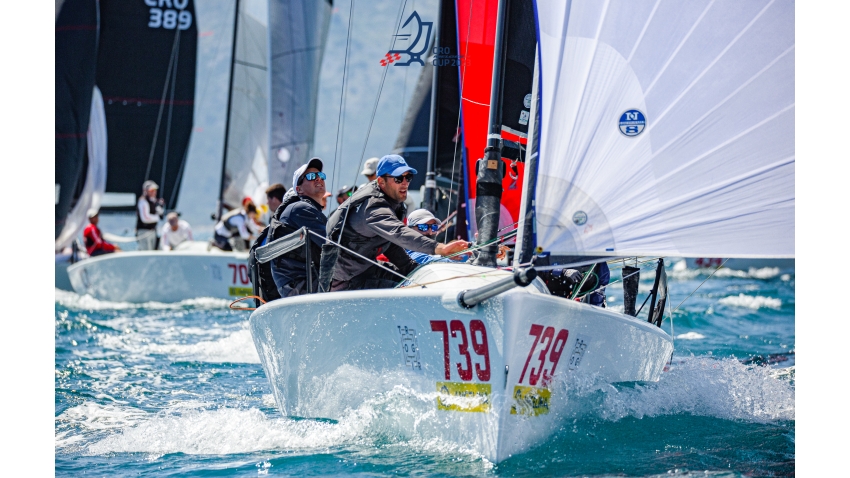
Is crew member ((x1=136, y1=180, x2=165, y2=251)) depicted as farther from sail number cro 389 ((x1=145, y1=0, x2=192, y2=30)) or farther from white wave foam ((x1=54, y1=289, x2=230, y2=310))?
sail number cro 389 ((x1=145, y1=0, x2=192, y2=30))

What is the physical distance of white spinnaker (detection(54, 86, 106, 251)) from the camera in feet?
49.7

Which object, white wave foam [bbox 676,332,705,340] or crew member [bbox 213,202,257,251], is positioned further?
crew member [bbox 213,202,257,251]

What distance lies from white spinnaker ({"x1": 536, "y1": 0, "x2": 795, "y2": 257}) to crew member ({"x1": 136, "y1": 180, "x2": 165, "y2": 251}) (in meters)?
11.3

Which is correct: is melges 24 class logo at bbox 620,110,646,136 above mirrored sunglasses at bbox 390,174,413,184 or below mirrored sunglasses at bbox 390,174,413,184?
above

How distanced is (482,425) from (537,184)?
979 mm

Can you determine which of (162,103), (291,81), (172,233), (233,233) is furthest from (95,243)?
(291,81)

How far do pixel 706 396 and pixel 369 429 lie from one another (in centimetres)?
197

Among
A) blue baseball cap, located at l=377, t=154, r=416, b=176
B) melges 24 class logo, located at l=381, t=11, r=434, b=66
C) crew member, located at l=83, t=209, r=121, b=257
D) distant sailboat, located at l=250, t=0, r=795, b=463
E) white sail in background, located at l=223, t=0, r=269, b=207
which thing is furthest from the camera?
white sail in background, located at l=223, t=0, r=269, b=207

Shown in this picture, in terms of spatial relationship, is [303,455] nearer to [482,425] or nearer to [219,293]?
[482,425]

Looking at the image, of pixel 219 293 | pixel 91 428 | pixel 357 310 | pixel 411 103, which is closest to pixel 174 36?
pixel 219 293

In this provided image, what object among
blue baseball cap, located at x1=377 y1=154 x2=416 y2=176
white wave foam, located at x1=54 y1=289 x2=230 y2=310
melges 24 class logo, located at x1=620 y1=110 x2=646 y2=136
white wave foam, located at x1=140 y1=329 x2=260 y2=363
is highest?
melges 24 class logo, located at x1=620 y1=110 x2=646 y2=136

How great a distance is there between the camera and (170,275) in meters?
12.2

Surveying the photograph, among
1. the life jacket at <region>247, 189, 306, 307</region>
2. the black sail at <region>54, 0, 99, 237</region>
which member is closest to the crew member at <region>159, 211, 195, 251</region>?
the black sail at <region>54, 0, 99, 237</region>

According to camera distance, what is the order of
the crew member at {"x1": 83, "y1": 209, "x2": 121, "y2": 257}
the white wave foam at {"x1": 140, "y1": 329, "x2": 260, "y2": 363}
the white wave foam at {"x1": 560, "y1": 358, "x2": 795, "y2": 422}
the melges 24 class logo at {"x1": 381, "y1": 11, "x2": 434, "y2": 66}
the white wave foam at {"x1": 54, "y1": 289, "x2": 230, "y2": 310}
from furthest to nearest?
the crew member at {"x1": 83, "y1": 209, "x2": 121, "y2": 257}, the white wave foam at {"x1": 54, "y1": 289, "x2": 230, "y2": 310}, the white wave foam at {"x1": 140, "y1": 329, "x2": 260, "y2": 363}, the melges 24 class logo at {"x1": 381, "y1": 11, "x2": 434, "y2": 66}, the white wave foam at {"x1": 560, "y1": 358, "x2": 795, "y2": 422}
